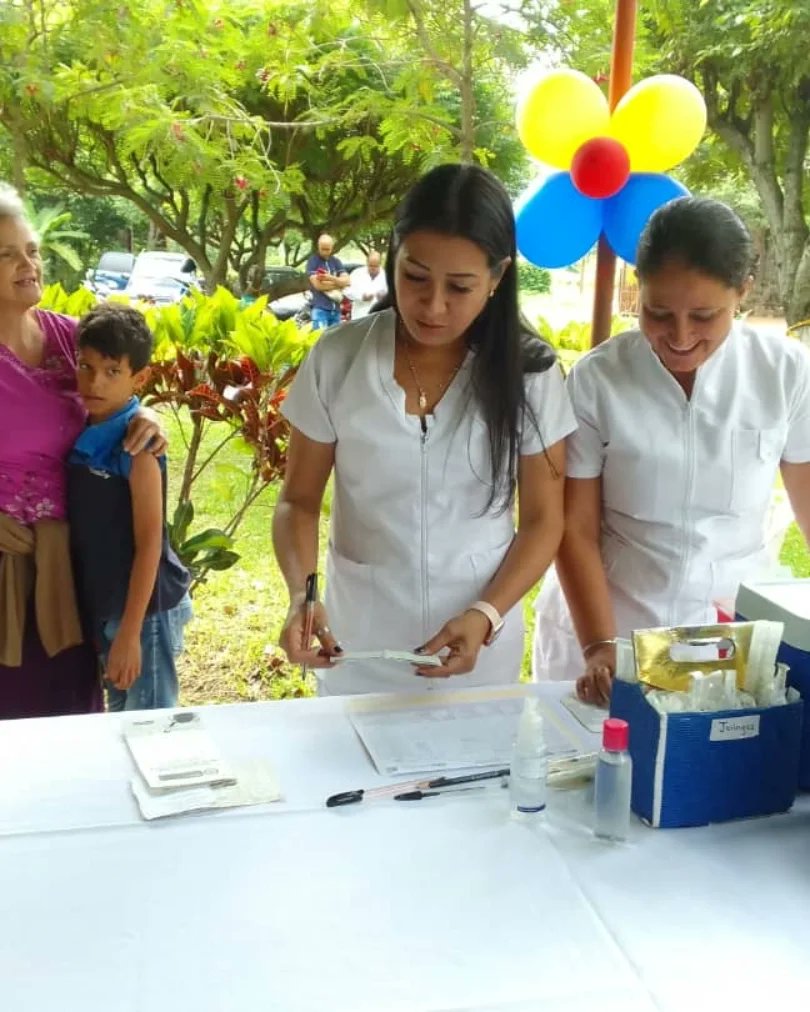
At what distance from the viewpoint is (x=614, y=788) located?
3.56 feet

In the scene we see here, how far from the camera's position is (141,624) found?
6.28 ft

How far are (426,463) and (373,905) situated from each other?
73 centimetres

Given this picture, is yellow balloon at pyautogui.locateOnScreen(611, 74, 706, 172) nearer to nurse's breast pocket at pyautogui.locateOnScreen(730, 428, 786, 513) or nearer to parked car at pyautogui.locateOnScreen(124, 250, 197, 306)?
nurse's breast pocket at pyautogui.locateOnScreen(730, 428, 786, 513)

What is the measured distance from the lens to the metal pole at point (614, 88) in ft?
7.72

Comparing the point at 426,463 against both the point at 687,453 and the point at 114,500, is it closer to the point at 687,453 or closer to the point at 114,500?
the point at 687,453

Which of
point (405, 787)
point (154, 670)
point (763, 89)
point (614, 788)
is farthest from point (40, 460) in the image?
point (763, 89)

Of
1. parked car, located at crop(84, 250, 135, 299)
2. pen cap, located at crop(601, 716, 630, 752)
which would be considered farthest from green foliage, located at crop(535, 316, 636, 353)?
pen cap, located at crop(601, 716, 630, 752)

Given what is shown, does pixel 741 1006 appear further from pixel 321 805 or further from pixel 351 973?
pixel 321 805

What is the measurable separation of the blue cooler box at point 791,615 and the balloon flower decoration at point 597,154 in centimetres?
111

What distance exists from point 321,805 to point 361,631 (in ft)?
1.72

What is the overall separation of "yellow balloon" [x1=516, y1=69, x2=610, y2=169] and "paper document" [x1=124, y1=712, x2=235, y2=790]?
1.55 meters

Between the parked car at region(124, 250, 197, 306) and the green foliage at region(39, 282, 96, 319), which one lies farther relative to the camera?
the parked car at region(124, 250, 197, 306)

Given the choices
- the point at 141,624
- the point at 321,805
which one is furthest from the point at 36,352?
the point at 321,805

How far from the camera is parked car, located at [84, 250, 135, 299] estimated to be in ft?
13.6
